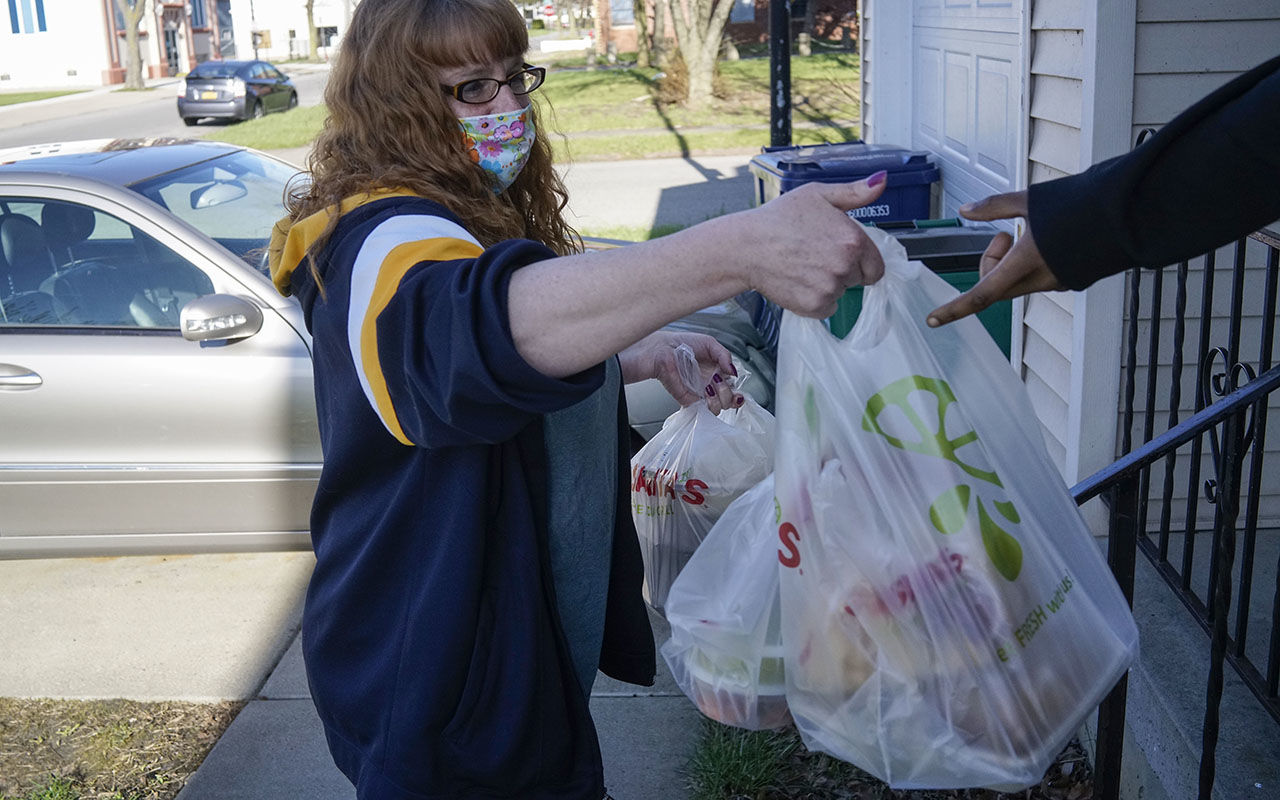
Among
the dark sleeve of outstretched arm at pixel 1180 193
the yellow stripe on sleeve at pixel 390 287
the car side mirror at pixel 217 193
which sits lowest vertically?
the car side mirror at pixel 217 193

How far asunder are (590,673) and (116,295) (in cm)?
315

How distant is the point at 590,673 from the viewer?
1.84m

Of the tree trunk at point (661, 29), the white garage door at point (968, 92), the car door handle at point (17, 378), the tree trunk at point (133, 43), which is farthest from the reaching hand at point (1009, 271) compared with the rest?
the tree trunk at point (133, 43)

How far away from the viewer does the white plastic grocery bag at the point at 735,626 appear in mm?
1764

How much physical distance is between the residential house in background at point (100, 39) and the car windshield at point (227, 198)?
31.8m

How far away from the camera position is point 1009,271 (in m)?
1.34

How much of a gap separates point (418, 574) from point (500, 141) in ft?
2.09

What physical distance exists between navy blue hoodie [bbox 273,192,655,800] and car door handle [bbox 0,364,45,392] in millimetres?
2884

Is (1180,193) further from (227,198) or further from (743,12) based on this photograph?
(743,12)

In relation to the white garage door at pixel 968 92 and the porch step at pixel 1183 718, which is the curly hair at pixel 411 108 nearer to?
the porch step at pixel 1183 718

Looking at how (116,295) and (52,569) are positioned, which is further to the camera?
(52,569)

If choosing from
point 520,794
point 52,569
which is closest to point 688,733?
A: point 520,794

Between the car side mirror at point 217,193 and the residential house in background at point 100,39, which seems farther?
the residential house in background at point 100,39

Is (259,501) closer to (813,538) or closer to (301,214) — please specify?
(301,214)
